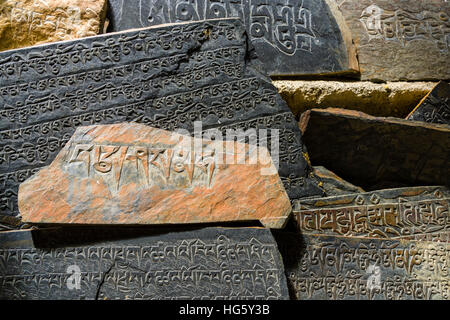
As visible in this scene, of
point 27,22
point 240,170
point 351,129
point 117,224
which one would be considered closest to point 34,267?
point 117,224

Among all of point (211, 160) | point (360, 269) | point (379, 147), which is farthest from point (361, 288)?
point (211, 160)

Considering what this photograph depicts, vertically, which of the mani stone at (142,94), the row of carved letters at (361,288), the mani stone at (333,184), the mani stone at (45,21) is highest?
the mani stone at (45,21)

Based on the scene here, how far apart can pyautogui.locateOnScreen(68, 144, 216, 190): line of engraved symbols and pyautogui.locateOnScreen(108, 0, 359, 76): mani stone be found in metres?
0.94

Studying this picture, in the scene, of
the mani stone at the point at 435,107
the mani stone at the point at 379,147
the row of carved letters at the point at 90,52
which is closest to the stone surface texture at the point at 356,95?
the mani stone at the point at 435,107

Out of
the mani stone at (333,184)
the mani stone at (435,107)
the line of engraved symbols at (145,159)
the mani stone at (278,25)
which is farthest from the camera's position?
the mani stone at (278,25)

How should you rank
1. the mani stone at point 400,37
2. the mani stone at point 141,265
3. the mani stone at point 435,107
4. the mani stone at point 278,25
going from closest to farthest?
the mani stone at point 141,265
the mani stone at point 435,107
the mani stone at point 278,25
the mani stone at point 400,37

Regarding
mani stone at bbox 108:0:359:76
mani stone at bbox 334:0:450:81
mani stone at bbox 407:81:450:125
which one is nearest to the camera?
mani stone at bbox 407:81:450:125

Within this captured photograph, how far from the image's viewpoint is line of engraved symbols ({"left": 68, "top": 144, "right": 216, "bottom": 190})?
213cm

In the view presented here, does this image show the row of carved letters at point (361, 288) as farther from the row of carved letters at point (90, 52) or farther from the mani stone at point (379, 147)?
the row of carved letters at point (90, 52)

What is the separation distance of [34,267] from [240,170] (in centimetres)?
98

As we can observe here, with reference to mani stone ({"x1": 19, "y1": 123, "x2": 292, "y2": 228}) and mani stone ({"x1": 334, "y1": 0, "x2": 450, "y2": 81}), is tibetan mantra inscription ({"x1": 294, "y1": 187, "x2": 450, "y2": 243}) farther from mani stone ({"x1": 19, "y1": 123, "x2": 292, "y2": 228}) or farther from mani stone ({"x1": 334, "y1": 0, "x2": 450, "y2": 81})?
mani stone ({"x1": 334, "y1": 0, "x2": 450, "y2": 81})

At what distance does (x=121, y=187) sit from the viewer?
2.10 meters

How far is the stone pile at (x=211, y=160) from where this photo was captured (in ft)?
6.76

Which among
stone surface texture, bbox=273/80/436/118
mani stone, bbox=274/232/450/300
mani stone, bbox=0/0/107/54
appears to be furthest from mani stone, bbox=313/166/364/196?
mani stone, bbox=0/0/107/54
